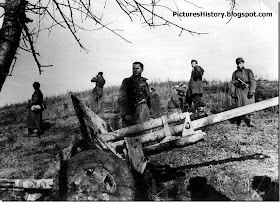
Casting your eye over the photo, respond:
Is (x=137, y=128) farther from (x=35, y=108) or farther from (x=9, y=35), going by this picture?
(x=35, y=108)

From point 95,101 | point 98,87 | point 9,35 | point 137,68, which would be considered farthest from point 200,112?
point 9,35

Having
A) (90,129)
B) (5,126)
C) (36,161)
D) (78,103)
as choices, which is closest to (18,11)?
(78,103)

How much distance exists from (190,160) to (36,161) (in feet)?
12.0

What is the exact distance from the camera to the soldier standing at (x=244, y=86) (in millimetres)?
8180

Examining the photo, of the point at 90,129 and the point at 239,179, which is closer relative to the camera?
the point at 90,129

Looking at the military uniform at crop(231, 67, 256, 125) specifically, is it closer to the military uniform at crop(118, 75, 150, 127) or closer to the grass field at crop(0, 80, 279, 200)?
the grass field at crop(0, 80, 279, 200)

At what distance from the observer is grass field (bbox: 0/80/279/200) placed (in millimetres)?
4586

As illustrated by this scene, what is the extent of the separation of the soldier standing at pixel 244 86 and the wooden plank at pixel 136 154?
506cm

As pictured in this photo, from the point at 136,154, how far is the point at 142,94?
5.78ft

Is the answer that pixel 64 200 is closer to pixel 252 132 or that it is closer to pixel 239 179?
pixel 239 179

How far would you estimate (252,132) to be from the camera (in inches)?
305

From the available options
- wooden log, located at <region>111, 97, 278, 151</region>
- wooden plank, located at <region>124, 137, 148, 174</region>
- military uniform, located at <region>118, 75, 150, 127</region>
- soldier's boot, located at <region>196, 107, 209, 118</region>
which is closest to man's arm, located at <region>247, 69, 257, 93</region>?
soldier's boot, located at <region>196, 107, 209, 118</region>

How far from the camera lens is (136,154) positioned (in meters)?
4.02

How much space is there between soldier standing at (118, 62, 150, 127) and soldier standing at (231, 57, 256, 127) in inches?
149
